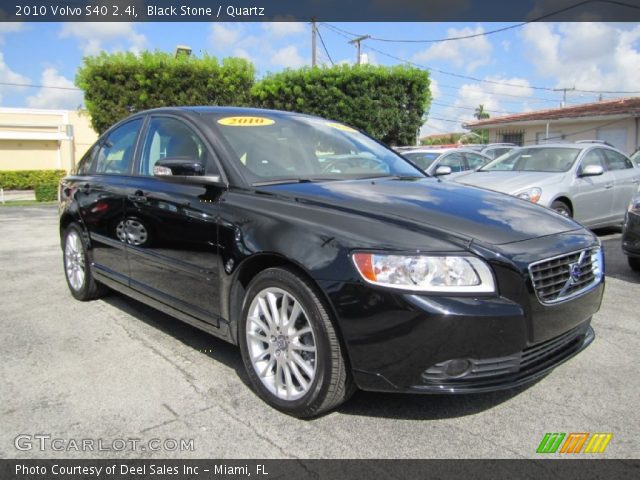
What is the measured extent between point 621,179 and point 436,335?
7542mm

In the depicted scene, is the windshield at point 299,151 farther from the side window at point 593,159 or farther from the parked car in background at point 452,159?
the parked car in background at point 452,159

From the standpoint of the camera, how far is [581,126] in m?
23.3

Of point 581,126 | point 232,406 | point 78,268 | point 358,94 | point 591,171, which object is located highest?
point 358,94

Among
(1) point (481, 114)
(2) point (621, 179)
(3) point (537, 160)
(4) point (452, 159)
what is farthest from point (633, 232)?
(1) point (481, 114)

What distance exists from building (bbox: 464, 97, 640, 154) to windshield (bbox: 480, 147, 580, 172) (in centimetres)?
1448

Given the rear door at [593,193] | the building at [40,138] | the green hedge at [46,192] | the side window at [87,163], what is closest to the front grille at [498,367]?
the side window at [87,163]

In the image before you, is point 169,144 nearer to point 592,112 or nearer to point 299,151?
Answer: point 299,151

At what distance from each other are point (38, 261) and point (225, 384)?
5113 millimetres

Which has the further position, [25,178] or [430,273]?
[25,178]

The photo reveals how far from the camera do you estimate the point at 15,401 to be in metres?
3.00

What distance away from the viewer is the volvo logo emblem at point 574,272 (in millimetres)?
2738

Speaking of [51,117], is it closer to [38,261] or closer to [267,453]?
[38,261]

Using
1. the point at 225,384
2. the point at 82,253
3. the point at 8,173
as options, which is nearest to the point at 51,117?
the point at 8,173

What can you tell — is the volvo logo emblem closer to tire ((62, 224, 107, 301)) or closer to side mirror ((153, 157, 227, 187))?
side mirror ((153, 157, 227, 187))
